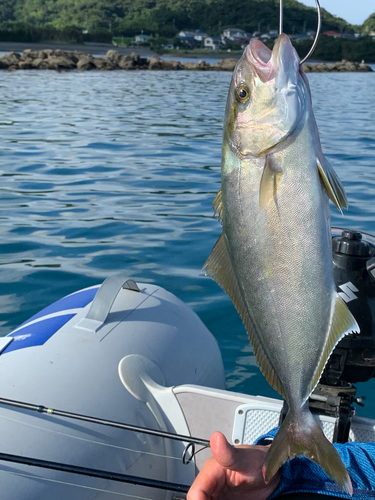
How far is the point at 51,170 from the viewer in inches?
418

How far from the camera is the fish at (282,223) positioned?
1.47m

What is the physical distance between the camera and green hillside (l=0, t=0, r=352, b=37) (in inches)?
4476

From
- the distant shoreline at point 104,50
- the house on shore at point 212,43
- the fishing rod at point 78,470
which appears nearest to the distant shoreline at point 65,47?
the distant shoreline at point 104,50

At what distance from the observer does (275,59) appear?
1537mm

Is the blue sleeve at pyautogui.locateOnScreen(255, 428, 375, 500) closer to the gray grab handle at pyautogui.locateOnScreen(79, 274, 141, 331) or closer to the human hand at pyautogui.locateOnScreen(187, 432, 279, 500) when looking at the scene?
the human hand at pyautogui.locateOnScreen(187, 432, 279, 500)

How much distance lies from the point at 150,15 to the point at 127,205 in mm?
134273

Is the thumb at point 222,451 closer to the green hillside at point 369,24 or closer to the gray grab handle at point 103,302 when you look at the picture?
the gray grab handle at point 103,302

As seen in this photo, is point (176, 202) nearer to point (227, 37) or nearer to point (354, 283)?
point (354, 283)

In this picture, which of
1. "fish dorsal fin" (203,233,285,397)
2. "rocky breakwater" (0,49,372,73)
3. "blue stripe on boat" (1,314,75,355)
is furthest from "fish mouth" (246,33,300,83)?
"rocky breakwater" (0,49,372,73)

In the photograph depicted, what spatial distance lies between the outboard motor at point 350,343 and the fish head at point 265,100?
1356mm

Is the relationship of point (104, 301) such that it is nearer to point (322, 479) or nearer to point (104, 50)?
point (322, 479)

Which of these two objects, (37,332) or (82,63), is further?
(82,63)

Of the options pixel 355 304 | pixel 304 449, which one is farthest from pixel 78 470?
pixel 355 304

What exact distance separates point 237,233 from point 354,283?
139 centimetres
